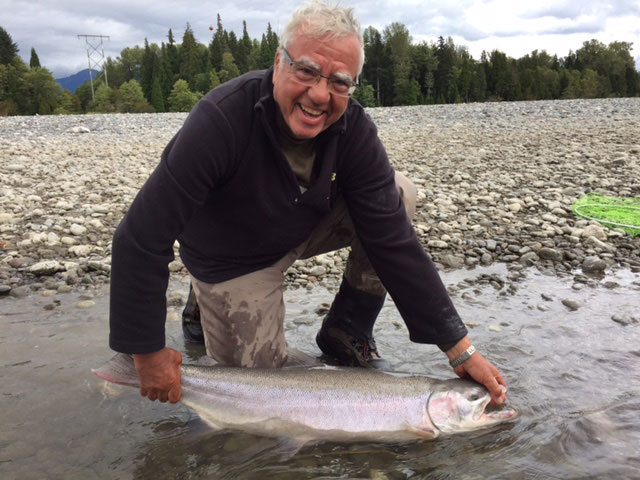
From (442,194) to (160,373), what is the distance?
6.56 metres

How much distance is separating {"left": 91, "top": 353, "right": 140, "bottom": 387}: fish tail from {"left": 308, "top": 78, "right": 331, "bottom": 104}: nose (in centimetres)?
→ 165

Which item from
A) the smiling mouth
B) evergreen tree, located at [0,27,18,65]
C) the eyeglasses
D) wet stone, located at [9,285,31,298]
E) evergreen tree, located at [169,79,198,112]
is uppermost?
evergreen tree, located at [0,27,18,65]

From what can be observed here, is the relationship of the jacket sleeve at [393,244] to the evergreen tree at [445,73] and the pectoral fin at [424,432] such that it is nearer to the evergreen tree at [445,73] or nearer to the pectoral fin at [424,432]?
the pectoral fin at [424,432]

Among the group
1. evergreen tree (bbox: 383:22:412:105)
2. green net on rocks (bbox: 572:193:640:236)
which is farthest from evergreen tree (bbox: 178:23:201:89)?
green net on rocks (bbox: 572:193:640:236)

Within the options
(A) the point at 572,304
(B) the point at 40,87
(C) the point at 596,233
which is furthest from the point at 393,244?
(B) the point at 40,87

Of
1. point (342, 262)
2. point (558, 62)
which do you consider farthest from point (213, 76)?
point (342, 262)

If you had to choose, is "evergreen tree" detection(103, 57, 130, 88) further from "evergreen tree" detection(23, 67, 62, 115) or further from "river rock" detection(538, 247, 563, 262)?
"river rock" detection(538, 247, 563, 262)

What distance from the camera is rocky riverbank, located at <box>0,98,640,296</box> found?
602 centimetres

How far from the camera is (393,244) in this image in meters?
3.31

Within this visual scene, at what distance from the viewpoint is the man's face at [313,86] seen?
2.86 metres

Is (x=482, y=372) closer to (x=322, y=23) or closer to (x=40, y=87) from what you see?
(x=322, y=23)

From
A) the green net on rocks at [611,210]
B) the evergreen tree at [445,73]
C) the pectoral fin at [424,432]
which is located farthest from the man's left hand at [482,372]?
the evergreen tree at [445,73]

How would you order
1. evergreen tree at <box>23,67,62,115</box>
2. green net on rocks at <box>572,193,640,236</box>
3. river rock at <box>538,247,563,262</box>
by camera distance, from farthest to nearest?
evergreen tree at <box>23,67,62,115</box> → green net on rocks at <box>572,193,640,236</box> → river rock at <box>538,247,563,262</box>

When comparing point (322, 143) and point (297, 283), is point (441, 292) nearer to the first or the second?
point (322, 143)
